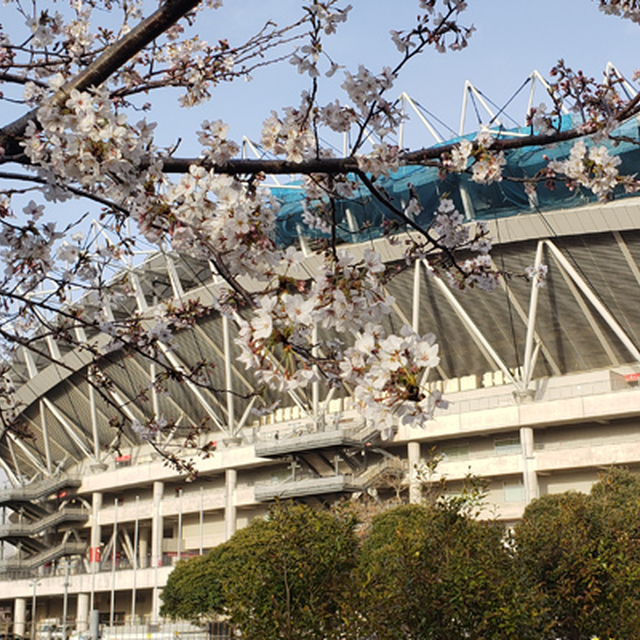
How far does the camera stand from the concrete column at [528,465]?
5312 centimetres

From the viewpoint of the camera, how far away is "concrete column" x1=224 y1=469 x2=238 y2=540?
67312mm

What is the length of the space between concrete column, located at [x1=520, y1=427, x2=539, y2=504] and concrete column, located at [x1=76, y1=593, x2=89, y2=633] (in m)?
41.6

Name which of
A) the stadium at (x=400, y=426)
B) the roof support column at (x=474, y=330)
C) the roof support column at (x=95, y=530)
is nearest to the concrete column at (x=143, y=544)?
the stadium at (x=400, y=426)

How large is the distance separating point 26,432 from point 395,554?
897 cm

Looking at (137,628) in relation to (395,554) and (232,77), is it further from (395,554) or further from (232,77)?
(232,77)

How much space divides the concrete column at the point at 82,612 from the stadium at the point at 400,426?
189 mm

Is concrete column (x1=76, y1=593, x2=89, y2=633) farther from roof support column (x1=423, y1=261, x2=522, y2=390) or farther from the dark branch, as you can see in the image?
the dark branch

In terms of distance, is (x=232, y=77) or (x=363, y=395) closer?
(x=363, y=395)

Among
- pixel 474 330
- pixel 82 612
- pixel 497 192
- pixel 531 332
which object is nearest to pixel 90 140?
pixel 497 192

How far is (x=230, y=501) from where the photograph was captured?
67.4m

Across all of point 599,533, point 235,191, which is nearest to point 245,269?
point 235,191

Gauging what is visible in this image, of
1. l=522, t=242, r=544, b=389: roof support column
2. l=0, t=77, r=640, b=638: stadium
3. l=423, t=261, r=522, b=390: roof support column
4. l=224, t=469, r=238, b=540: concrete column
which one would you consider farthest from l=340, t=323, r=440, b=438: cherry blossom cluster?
l=224, t=469, r=238, b=540: concrete column

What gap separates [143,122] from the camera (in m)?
5.91

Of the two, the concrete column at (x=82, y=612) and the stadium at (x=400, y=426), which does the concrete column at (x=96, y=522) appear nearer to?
the stadium at (x=400, y=426)
